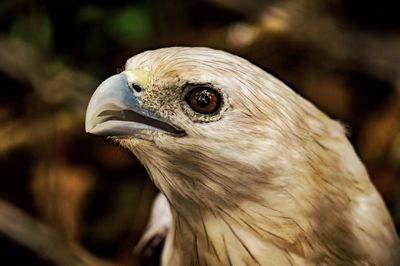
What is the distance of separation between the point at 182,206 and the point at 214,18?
1.95m

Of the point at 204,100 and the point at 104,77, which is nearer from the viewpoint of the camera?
the point at 204,100

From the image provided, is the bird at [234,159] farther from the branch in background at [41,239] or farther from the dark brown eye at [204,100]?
the branch in background at [41,239]

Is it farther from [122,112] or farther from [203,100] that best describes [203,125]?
[122,112]

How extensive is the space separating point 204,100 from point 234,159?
0.48 ft

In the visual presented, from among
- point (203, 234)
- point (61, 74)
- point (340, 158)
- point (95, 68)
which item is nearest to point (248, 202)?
point (203, 234)

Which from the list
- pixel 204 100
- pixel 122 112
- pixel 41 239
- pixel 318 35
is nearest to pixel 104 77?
pixel 41 239

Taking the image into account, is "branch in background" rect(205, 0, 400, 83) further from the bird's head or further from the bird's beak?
the bird's beak

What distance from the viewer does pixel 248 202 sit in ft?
6.11

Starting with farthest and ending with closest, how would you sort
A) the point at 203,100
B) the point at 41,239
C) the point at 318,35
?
the point at 41,239, the point at 318,35, the point at 203,100

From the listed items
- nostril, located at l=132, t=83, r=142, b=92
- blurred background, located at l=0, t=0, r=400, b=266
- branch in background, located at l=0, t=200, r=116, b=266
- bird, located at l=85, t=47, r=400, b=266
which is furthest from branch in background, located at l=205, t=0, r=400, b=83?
branch in background, located at l=0, t=200, r=116, b=266

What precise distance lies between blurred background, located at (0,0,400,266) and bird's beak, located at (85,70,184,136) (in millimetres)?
1414

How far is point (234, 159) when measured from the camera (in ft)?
5.96

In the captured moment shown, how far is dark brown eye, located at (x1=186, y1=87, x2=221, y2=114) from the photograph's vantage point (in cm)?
175

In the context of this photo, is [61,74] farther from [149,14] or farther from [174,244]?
[174,244]
